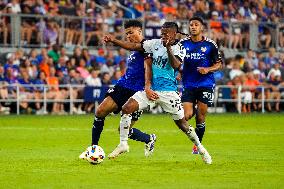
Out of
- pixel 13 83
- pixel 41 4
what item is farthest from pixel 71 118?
pixel 41 4

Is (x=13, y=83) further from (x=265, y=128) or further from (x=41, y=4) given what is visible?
(x=265, y=128)

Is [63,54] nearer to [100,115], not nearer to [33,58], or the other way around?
[33,58]

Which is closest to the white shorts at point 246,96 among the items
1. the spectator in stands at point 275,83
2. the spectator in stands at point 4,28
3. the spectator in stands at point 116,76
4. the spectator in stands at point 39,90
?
the spectator in stands at point 275,83

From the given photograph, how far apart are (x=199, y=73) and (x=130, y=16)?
61.9 feet

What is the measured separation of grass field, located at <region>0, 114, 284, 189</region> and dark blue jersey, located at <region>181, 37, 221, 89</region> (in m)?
1.33

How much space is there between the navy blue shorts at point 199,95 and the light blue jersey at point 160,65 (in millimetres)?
2566

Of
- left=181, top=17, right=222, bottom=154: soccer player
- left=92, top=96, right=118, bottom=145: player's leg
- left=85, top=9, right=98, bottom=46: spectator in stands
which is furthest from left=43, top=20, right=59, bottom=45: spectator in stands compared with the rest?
left=92, top=96, right=118, bottom=145: player's leg

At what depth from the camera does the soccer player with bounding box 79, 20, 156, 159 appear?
50.8 ft

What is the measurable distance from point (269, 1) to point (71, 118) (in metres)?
15.4

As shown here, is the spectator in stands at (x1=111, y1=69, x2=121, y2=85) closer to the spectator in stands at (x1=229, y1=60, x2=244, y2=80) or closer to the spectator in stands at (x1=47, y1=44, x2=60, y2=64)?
the spectator in stands at (x1=47, y1=44, x2=60, y2=64)

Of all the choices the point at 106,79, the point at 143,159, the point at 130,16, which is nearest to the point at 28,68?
the point at 106,79

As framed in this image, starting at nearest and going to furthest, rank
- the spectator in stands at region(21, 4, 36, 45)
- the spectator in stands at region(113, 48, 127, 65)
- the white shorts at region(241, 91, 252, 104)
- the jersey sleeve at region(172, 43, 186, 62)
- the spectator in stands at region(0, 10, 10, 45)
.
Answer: the jersey sleeve at region(172, 43, 186, 62) → the spectator in stands at region(0, 10, 10, 45) → the spectator in stands at region(21, 4, 36, 45) → the spectator in stands at region(113, 48, 127, 65) → the white shorts at region(241, 91, 252, 104)

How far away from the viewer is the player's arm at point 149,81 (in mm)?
14953

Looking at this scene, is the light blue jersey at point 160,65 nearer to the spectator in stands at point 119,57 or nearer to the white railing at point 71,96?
the white railing at point 71,96
